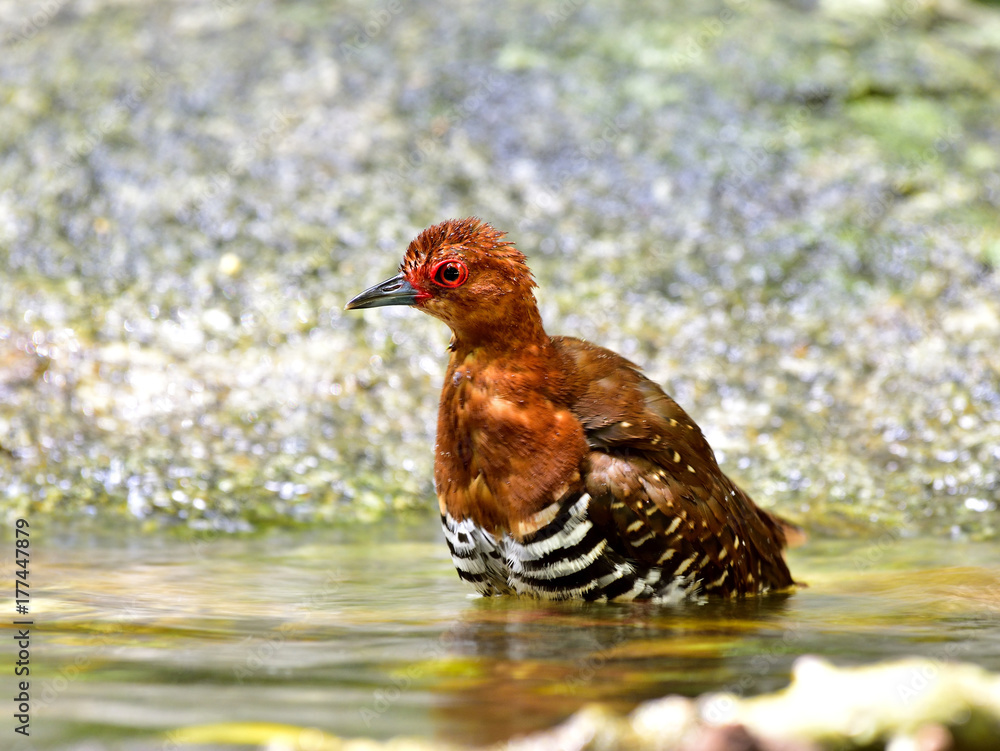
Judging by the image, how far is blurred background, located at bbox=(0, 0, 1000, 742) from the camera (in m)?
5.12

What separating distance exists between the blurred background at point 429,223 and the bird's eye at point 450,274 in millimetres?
1063

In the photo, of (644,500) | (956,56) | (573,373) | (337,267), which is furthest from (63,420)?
(956,56)

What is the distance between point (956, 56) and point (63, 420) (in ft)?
20.3

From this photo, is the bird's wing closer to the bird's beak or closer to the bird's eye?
the bird's eye

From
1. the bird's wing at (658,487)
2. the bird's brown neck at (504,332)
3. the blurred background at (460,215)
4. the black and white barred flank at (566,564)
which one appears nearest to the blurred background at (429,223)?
the blurred background at (460,215)

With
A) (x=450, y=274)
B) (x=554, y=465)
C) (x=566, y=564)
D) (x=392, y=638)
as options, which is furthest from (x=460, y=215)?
(x=392, y=638)

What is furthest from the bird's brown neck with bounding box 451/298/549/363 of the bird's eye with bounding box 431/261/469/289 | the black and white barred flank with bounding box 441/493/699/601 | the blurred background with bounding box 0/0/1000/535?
the blurred background with bounding box 0/0/1000/535

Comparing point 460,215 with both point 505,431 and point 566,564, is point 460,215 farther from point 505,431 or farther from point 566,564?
point 566,564

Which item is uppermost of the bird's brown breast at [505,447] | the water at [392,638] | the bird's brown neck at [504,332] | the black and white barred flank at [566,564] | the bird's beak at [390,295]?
the bird's beak at [390,295]

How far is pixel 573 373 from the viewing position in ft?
12.6

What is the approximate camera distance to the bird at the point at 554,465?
3525mm

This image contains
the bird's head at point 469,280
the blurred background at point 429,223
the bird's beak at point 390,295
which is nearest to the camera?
the bird's head at point 469,280

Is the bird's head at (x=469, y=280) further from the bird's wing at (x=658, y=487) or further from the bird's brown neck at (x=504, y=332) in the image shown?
the bird's wing at (x=658, y=487)

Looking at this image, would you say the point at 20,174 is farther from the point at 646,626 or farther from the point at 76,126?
the point at 646,626
